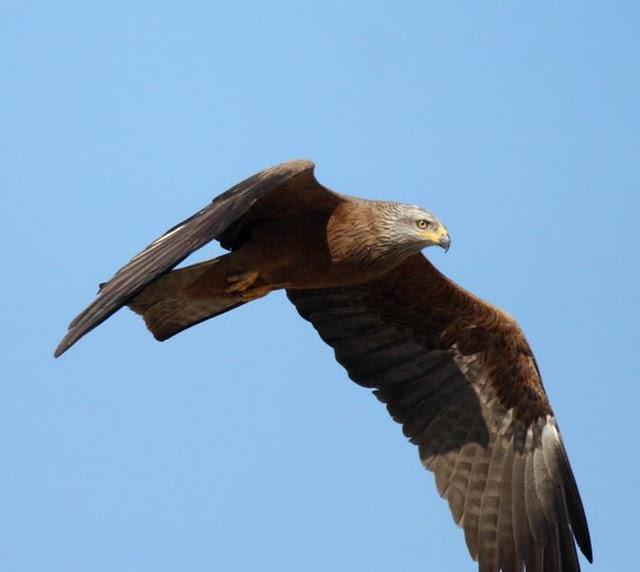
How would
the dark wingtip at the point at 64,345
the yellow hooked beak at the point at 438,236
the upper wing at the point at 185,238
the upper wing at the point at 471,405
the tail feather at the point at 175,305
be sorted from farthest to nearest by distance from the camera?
the upper wing at the point at 471,405
the tail feather at the point at 175,305
the yellow hooked beak at the point at 438,236
the upper wing at the point at 185,238
the dark wingtip at the point at 64,345

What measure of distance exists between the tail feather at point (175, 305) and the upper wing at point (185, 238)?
0.93 metres

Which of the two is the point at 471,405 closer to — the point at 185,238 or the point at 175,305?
the point at 175,305

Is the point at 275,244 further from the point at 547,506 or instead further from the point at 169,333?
the point at 547,506

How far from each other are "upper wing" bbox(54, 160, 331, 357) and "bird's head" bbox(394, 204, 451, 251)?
58 cm

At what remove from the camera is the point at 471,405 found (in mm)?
11656

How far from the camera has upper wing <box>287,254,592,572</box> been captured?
1124cm

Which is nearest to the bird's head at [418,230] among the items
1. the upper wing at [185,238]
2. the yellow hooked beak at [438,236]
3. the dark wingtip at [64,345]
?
the yellow hooked beak at [438,236]

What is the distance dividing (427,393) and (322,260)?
2.15 metres

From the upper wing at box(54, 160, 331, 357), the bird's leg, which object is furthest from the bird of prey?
the upper wing at box(54, 160, 331, 357)

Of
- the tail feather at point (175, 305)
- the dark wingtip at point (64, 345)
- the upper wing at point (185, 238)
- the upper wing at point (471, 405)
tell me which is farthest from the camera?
the upper wing at point (471, 405)

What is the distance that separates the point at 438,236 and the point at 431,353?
6.34ft

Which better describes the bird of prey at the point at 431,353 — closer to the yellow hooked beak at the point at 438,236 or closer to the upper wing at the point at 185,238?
the yellow hooked beak at the point at 438,236

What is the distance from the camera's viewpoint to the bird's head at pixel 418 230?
9922 mm

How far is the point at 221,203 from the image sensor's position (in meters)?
9.13
